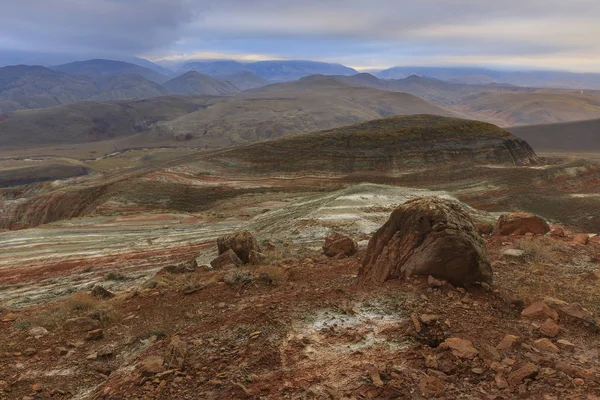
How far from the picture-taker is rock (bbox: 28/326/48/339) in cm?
Result: 976

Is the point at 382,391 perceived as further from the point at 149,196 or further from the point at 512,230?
the point at 149,196

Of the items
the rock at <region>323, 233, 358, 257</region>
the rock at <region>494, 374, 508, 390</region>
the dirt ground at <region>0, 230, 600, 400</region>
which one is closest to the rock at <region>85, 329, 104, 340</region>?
the dirt ground at <region>0, 230, 600, 400</region>

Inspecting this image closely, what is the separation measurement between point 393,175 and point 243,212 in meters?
32.0

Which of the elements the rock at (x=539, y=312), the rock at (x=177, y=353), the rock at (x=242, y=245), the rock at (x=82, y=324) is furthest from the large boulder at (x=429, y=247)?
the rock at (x=82, y=324)

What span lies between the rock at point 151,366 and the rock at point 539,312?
7.60 m

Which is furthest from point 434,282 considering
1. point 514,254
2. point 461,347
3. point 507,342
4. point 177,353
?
point 177,353

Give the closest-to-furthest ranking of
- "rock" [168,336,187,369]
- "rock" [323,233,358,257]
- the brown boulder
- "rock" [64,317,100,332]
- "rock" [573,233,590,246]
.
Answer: "rock" [168,336,187,369]
"rock" [64,317,100,332]
"rock" [573,233,590,246]
"rock" [323,233,358,257]
the brown boulder

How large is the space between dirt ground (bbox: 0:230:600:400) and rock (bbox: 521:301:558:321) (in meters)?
0.14

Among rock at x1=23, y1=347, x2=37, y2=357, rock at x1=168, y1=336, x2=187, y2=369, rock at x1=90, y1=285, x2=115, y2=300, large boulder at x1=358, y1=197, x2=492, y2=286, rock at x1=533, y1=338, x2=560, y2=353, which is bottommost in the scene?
rock at x1=90, y1=285, x2=115, y2=300

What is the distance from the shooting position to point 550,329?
7523 mm

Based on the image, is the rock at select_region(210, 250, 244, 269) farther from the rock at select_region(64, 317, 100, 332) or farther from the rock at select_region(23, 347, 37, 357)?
the rock at select_region(23, 347, 37, 357)

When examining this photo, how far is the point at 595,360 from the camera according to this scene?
6.70 meters

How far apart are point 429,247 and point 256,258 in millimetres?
7494

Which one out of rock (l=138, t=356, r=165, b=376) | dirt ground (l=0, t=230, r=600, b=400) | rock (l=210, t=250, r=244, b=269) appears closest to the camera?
dirt ground (l=0, t=230, r=600, b=400)
